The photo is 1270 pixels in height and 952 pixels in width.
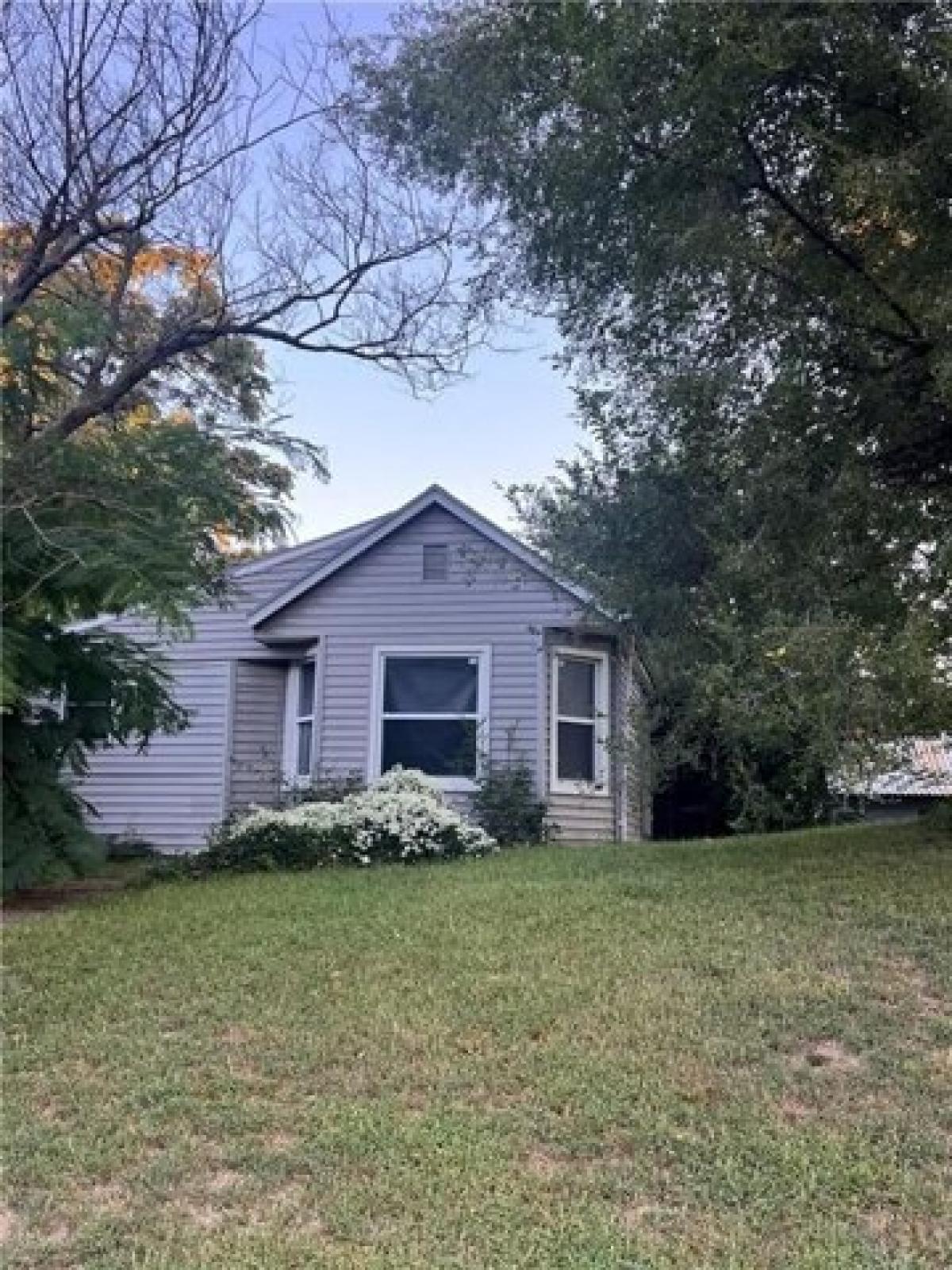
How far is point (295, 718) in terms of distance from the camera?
49.2 ft

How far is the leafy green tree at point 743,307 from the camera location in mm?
7082

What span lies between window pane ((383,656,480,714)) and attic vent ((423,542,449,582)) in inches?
39.2

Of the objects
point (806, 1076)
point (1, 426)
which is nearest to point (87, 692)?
point (1, 426)

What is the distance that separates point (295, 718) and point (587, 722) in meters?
3.92

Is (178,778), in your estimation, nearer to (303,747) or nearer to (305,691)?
(303,747)

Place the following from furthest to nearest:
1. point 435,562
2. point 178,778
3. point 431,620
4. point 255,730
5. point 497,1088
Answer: point 178,778 < point 255,730 < point 435,562 < point 431,620 < point 497,1088

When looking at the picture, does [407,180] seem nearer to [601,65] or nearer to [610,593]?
[601,65]

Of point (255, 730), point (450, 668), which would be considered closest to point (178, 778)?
point (255, 730)

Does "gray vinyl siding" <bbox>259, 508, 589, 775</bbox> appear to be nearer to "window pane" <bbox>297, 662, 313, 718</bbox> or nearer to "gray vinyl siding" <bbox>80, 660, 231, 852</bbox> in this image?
"window pane" <bbox>297, 662, 313, 718</bbox>

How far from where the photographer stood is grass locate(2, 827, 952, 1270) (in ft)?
11.7

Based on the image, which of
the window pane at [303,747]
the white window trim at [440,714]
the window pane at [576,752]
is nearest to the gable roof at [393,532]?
the white window trim at [440,714]

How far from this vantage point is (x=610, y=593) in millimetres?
9477

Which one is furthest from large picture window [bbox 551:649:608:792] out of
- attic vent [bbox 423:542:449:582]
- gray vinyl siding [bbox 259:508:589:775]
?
attic vent [bbox 423:542:449:582]

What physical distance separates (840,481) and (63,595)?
5.49 m
